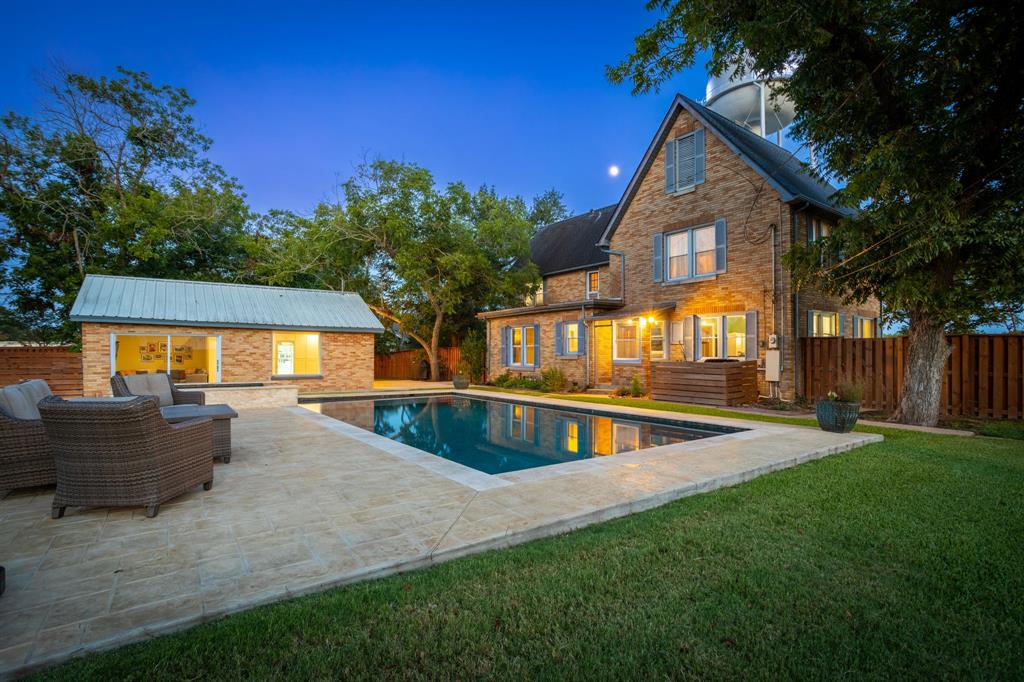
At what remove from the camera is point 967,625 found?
224cm

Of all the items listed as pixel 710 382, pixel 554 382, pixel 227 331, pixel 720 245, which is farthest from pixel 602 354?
pixel 227 331

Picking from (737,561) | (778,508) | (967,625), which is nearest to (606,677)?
(737,561)

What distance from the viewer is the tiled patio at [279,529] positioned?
2314 millimetres

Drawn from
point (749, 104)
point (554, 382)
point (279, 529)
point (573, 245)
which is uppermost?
point (749, 104)

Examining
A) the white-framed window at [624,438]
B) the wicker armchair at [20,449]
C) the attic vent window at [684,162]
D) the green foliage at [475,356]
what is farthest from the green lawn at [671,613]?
the green foliage at [475,356]

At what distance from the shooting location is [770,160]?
1384 centimetres

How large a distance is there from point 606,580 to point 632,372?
12715 millimetres

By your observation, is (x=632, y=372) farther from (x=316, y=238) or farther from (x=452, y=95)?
(x=452, y=95)

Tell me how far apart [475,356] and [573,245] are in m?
6.63

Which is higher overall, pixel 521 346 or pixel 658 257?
pixel 658 257

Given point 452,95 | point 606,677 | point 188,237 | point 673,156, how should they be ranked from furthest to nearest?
point 452,95, point 188,237, point 673,156, point 606,677

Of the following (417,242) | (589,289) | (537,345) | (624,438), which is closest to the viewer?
(624,438)

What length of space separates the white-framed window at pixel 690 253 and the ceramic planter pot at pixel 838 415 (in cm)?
689

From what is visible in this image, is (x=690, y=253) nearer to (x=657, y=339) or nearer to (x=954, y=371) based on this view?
(x=657, y=339)
